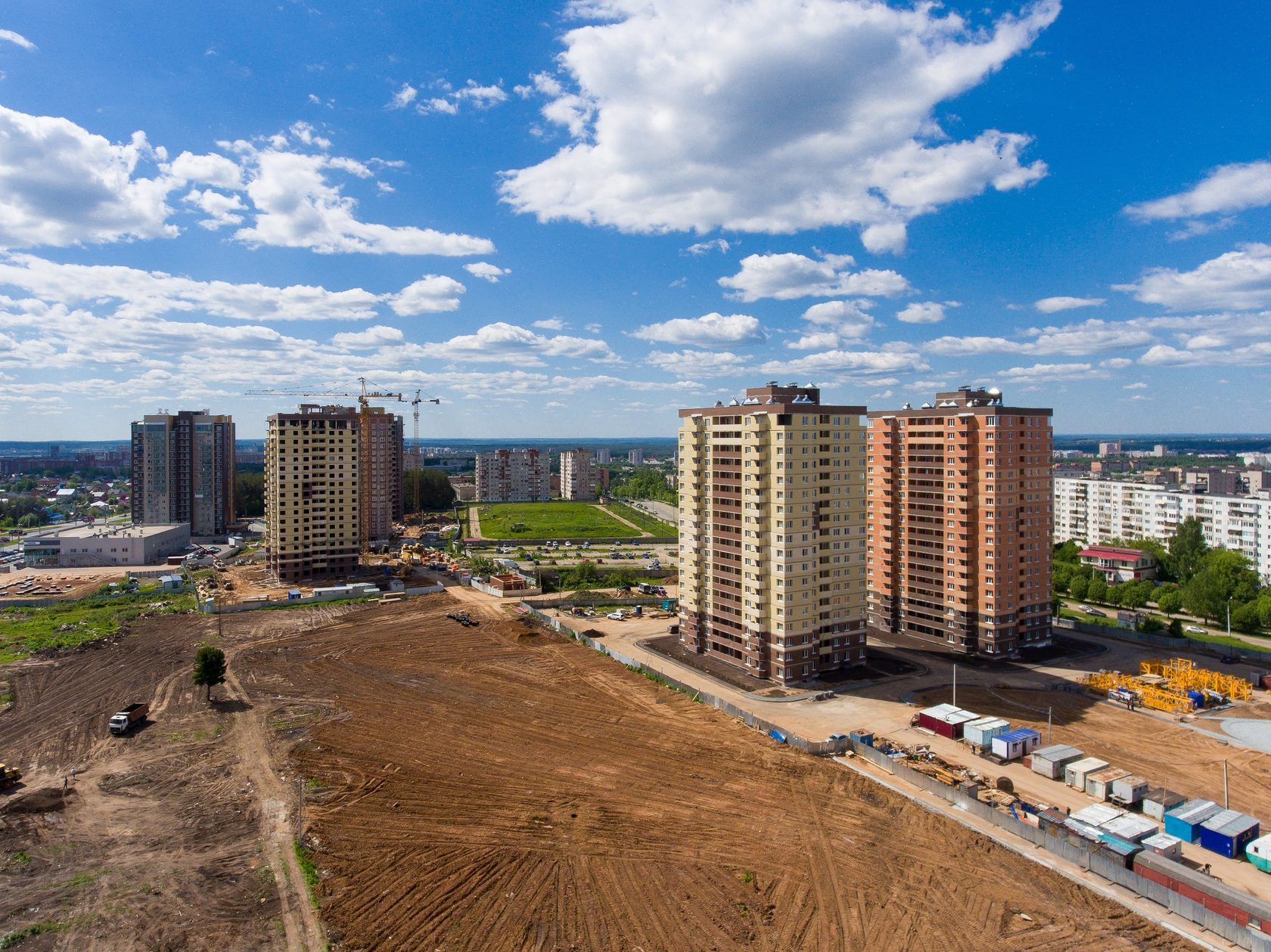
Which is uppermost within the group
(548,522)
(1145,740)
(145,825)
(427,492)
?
(427,492)

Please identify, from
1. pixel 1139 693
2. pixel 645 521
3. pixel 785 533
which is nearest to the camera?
pixel 1139 693

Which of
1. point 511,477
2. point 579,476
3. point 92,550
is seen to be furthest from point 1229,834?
point 579,476

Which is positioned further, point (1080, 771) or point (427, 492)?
point (427, 492)

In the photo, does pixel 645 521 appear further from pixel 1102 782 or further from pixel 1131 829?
pixel 1131 829

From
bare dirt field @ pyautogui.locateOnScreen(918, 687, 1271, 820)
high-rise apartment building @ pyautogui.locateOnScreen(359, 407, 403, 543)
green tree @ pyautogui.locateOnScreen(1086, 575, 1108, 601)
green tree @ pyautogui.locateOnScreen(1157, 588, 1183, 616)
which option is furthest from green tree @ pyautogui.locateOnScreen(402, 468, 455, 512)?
bare dirt field @ pyautogui.locateOnScreen(918, 687, 1271, 820)

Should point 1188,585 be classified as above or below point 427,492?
below

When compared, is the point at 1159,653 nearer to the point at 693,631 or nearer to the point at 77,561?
the point at 693,631

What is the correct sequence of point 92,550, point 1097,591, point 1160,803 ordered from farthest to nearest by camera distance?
point 92,550, point 1097,591, point 1160,803
